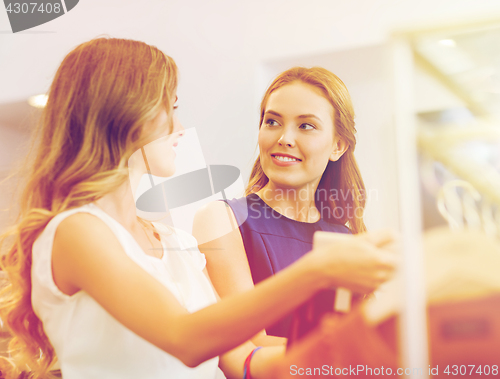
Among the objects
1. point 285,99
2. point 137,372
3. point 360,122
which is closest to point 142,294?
point 137,372

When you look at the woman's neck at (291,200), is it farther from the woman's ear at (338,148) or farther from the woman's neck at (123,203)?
the woman's neck at (123,203)

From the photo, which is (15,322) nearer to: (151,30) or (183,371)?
(183,371)

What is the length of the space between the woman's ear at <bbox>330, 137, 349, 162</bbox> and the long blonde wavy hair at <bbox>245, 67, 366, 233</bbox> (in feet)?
0.03

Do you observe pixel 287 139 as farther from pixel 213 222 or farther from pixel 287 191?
pixel 213 222

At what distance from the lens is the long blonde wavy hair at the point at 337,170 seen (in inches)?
41.4

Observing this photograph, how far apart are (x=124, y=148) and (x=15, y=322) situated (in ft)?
1.24

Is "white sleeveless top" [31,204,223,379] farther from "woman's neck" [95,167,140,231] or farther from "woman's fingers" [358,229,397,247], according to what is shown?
"woman's fingers" [358,229,397,247]

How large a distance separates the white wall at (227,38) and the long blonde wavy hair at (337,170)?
1.36 feet

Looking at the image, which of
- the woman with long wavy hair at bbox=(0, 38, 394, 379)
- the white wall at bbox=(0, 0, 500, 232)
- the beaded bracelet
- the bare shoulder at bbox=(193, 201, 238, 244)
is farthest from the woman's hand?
the white wall at bbox=(0, 0, 500, 232)

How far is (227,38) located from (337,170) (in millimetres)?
772

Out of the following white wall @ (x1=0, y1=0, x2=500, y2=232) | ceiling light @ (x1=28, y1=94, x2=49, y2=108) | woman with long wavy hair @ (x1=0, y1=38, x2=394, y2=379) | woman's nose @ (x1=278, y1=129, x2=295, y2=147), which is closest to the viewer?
woman with long wavy hair @ (x1=0, y1=38, x2=394, y2=379)

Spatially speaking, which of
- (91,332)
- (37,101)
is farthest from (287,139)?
(37,101)

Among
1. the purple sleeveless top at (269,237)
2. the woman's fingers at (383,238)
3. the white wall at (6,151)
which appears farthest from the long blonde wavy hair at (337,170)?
the white wall at (6,151)

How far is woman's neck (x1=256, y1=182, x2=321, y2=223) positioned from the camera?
1053mm
